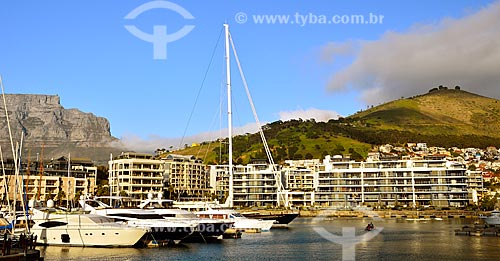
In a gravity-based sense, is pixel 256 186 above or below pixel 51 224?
above

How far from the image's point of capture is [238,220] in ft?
213

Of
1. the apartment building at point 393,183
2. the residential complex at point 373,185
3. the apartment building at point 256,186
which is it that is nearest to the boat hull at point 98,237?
the residential complex at point 373,185

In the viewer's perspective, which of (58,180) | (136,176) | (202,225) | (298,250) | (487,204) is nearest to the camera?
(298,250)

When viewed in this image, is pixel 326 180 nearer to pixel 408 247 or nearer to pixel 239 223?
pixel 239 223

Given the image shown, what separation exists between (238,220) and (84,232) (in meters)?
23.8

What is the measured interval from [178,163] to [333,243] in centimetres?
10824

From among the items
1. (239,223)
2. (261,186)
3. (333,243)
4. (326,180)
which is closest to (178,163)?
(261,186)

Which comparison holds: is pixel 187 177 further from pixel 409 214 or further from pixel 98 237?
pixel 98 237

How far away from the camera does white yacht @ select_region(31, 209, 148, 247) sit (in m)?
44.8

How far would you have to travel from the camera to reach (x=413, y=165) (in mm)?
129500

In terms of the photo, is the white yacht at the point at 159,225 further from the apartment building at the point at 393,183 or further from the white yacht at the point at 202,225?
the apartment building at the point at 393,183

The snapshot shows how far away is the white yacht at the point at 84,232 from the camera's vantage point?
44.8 meters

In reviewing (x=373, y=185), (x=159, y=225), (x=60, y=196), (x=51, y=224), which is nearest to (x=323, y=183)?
(x=373, y=185)

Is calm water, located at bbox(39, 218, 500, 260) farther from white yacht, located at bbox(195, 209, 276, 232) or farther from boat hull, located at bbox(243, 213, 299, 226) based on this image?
boat hull, located at bbox(243, 213, 299, 226)
